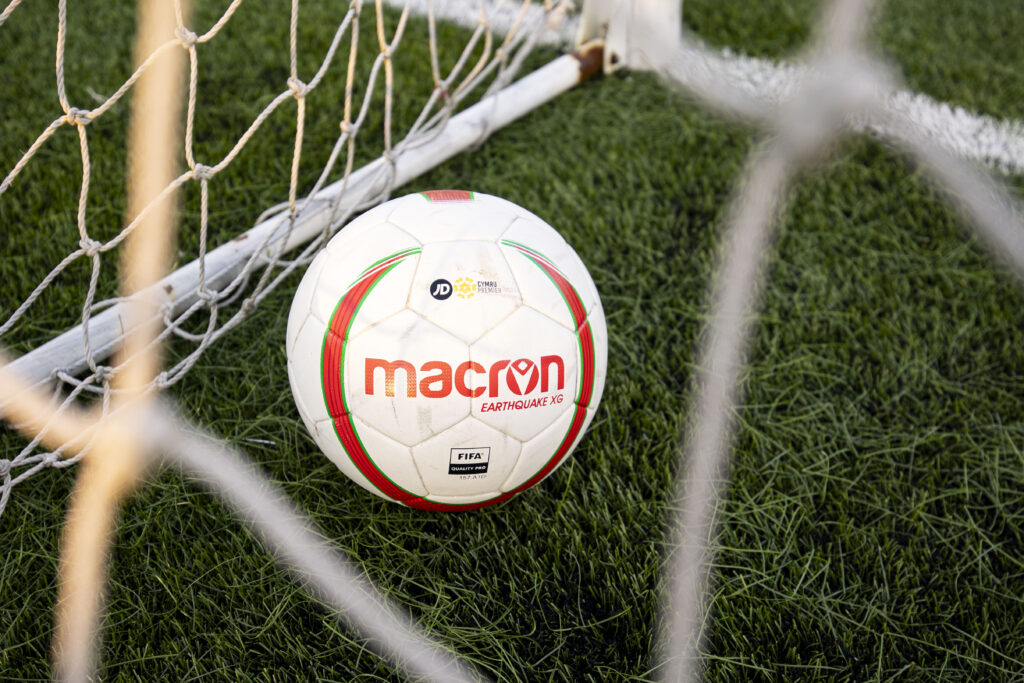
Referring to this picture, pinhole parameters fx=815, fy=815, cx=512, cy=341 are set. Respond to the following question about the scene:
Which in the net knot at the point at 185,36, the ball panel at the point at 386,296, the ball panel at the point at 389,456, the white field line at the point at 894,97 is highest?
the net knot at the point at 185,36

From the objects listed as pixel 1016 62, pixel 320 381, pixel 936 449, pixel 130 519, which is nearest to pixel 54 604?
pixel 130 519

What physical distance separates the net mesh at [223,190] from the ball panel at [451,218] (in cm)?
44

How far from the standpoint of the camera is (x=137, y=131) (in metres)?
2.92

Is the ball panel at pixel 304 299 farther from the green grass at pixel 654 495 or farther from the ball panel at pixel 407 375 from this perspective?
the green grass at pixel 654 495

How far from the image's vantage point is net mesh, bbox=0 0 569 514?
182 centimetres

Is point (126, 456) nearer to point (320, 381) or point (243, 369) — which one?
point (243, 369)

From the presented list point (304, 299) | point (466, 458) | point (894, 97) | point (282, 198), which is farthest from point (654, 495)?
point (894, 97)

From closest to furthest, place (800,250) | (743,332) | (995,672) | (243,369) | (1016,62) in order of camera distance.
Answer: (995,672)
(243,369)
(743,332)
(800,250)
(1016,62)

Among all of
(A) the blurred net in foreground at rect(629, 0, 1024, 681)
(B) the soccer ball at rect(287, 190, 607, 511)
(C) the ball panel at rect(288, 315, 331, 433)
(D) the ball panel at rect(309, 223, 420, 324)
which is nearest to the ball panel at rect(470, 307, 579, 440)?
(B) the soccer ball at rect(287, 190, 607, 511)

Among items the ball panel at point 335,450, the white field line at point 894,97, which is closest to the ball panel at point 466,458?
the ball panel at point 335,450

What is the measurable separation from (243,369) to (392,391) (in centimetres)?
81

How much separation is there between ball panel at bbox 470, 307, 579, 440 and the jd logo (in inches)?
4.3

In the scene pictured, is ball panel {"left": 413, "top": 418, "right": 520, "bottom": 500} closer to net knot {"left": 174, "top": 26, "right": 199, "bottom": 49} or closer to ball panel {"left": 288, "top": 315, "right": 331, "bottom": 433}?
ball panel {"left": 288, "top": 315, "right": 331, "bottom": 433}

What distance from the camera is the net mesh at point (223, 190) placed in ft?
5.96
